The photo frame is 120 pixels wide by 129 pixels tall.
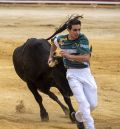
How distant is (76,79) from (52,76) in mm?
1574

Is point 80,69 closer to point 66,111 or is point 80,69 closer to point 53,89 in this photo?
point 66,111

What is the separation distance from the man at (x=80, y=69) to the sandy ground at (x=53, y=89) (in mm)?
1342

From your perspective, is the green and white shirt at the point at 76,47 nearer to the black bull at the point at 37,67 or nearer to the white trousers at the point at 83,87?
the white trousers at the point at 83,87

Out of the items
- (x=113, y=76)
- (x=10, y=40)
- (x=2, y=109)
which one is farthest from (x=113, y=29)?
(x=2, y=109)

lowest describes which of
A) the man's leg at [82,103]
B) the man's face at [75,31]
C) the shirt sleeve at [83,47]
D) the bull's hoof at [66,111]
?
the bull's hoof at [66,111]

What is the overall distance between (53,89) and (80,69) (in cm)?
469

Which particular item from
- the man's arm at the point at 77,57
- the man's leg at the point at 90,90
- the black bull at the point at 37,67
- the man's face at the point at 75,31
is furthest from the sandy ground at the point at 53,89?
the man's face at the point at 75,31

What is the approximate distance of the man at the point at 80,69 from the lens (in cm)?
729

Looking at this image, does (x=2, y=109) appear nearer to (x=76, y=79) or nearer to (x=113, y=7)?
(x=76, y=79)

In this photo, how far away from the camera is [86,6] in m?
31.6

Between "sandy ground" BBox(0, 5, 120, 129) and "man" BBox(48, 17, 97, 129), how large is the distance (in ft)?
4.40

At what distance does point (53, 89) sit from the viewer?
12.1m

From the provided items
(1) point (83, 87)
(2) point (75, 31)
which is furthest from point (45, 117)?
(2) point (75, 31)

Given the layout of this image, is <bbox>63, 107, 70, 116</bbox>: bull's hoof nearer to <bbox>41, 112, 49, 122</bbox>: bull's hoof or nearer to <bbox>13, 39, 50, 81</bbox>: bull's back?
<bbox>41, 112, 49, 122</bbox>: bull's hoof
